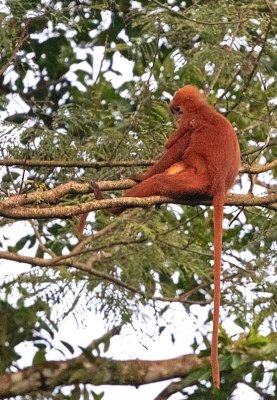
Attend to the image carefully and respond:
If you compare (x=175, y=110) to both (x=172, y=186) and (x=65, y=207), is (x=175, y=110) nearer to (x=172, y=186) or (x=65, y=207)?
(x=172, y=186)

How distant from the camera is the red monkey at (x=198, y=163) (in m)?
4.52

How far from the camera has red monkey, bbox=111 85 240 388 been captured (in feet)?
14.8

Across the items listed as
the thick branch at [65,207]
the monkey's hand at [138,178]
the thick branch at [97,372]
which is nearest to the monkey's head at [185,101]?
the monkey's hand at [138,178]

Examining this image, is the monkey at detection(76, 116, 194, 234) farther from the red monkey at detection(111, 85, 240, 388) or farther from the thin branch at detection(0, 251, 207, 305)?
the thin branch at detection(0, 251, 207, 305)

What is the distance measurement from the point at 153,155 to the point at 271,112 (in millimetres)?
546

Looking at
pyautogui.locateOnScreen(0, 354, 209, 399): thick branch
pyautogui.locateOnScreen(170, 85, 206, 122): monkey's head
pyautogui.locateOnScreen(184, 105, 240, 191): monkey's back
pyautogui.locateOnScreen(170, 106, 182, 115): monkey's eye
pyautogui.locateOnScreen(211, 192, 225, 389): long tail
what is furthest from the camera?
pyautogui.locateOnScreen(0, 354, 209, 399): thick branch

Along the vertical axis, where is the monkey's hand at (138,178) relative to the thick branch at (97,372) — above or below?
above

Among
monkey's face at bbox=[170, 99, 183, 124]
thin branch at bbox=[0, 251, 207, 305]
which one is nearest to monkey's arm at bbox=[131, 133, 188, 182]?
monkey's face at bbox=[170, 99, 183, 124]

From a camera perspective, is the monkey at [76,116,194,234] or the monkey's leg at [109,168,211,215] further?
the monkey at [76,116,194,234]

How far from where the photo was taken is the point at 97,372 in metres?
5.80

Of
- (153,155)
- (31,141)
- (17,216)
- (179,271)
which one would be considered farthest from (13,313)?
(17,216)

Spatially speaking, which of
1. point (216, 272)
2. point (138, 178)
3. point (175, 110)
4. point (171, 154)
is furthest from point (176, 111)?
point (216, 272)

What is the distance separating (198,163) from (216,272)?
27.5 inches

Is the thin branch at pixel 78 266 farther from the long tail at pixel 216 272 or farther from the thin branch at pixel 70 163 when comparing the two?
the long tail at pixel 216 272
